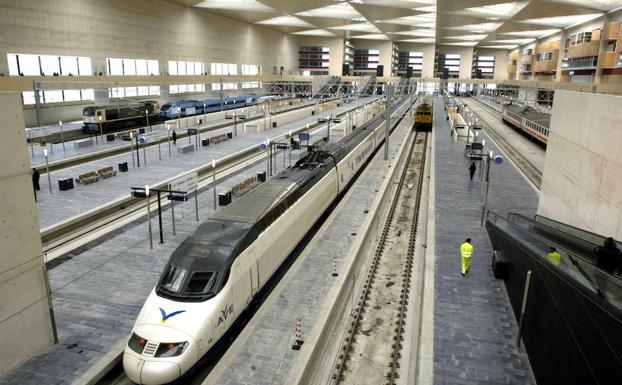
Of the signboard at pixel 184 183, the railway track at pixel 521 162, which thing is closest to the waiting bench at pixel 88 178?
the signboard at pixel 184 183

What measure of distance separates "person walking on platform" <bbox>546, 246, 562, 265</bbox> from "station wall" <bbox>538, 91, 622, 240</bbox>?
2647 millimetres

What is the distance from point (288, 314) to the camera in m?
11.5

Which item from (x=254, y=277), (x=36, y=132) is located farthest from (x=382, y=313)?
(x=36, y=132)

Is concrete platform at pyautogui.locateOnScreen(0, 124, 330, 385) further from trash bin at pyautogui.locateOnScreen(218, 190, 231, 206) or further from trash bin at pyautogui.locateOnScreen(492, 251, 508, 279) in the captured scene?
trash bin at pyautogui.locateOnScreen(492, 251, 508, 279)

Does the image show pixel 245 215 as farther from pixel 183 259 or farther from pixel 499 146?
pixel 499 146

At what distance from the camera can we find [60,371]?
9.22 metres

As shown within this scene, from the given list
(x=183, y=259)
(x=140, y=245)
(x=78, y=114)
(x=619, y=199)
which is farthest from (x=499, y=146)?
(x=78, y=114)

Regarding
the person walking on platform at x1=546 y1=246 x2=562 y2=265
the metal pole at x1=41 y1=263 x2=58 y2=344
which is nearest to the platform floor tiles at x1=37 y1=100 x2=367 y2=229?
the metal pole at x1=41 y1=263 x2=58 y2=344

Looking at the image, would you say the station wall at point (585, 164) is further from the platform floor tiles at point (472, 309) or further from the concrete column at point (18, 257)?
the concrete column at point (18, 257)

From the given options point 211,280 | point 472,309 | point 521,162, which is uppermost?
point 211,280

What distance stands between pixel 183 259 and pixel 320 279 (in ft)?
15.9

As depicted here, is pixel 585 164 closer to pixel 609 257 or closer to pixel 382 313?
pixel 609 257

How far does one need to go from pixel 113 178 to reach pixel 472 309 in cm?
2091

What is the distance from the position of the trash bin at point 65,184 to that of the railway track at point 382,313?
15.8 meters
